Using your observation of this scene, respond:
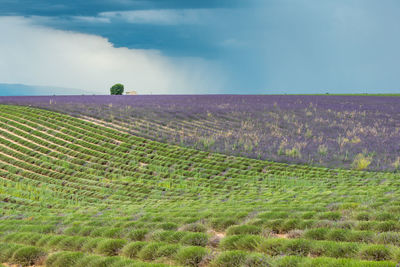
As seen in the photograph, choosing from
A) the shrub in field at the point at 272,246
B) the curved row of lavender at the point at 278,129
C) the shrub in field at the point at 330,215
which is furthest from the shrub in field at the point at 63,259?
the curved row of lavender at the point at 278,129

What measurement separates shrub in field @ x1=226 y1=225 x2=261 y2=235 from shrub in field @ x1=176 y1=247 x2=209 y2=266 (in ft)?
4.98

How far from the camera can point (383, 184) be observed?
50.2 ft

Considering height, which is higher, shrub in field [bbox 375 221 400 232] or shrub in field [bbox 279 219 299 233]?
shrub in field [bbox 375 221 400 232]

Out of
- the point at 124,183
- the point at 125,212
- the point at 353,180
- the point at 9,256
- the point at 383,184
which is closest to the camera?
the point at 9,256

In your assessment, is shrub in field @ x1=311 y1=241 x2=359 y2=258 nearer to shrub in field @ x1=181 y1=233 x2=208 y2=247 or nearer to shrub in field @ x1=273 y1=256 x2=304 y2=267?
shrub in field @ x1=273 y1=256 x2=304 y2=267

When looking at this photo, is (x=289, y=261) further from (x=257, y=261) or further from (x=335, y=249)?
(x=335, y=249)

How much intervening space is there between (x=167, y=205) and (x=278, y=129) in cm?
1663

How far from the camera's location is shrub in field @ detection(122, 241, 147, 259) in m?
7.48

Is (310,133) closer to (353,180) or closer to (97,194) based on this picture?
(353,180)

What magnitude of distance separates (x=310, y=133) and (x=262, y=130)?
3683mm

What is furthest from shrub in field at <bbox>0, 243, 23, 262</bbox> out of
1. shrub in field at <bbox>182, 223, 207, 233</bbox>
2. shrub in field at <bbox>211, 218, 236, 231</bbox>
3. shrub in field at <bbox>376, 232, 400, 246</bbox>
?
shrub in field at <bbox>376, 232, 400, 246</bbox>

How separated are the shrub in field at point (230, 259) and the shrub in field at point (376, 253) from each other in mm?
1943

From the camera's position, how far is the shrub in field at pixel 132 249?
748 centimetres

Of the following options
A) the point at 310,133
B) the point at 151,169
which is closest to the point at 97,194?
the point at 151,169
